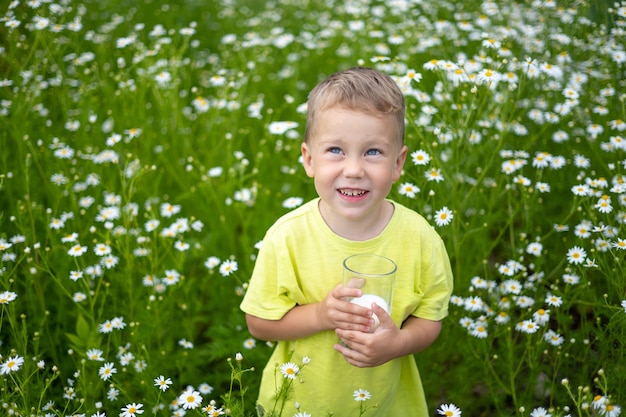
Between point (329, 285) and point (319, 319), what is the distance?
11 centimetres

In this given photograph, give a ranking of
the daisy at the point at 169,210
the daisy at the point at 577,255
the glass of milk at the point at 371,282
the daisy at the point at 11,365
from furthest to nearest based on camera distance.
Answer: the daisy at the point at 169,210 < the daisy at the point at 577,255 < the daisy at the point at 11,365 < the glass of milk at the point at 371,282

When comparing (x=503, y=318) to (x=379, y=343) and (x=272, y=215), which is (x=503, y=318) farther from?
(x=272, y=215)

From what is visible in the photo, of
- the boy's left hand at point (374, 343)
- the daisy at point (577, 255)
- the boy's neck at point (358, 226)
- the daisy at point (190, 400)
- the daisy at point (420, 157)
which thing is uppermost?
the boy's neck at point (358, 226)

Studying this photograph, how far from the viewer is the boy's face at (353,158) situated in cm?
158

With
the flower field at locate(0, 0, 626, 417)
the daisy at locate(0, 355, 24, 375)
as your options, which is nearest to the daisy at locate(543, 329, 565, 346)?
the flower field at locate(0, 0, 626, 417)

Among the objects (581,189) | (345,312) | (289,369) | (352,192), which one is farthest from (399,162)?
(581,189)

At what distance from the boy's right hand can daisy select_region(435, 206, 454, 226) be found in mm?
917

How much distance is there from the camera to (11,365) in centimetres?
198

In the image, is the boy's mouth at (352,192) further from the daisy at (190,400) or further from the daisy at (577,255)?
the daisy at (577,255)

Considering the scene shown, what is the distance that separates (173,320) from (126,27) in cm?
317

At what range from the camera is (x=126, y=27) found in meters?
4.99

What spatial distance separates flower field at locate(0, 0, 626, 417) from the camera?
7.36 ft

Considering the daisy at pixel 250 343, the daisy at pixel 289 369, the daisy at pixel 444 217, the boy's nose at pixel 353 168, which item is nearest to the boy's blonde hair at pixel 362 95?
the boy's nose at pixel 353 168

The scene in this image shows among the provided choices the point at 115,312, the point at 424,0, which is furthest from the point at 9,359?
the point at 424,0
